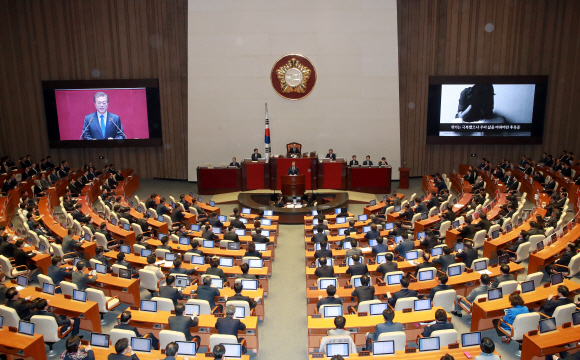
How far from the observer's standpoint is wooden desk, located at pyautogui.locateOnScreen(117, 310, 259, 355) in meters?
7.34

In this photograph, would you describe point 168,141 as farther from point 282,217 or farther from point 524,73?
point 524,73

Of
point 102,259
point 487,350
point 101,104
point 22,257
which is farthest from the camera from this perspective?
point 101,104

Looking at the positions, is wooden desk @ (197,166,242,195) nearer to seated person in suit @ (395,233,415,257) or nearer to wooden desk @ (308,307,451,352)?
seated person in suit @ (395,233,415,257)

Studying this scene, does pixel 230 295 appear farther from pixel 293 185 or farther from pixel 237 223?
pixel 293 185

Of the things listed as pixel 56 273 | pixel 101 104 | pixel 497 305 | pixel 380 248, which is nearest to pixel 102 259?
pixel 56 273

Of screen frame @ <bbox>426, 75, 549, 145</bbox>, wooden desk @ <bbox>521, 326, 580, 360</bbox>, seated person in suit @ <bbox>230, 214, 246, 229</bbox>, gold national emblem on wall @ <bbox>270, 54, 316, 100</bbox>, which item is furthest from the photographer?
screen frame @ <bbox>426, 75, 549, 145</bbox>

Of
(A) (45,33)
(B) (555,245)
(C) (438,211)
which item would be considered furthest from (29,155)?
(B) (555,245)

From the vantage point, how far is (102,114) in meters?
21.3

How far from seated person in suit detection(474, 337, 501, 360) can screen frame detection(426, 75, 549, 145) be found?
16156 mm

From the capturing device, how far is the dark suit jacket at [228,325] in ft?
22.9

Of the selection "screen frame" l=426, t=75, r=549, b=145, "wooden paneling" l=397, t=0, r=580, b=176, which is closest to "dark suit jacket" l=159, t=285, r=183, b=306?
"wooden paneling" l=397, t=0, r=580, b=176

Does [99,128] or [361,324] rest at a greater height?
[99,128]

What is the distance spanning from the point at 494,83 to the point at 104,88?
58.4ft

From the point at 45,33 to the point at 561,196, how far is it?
22.1m
